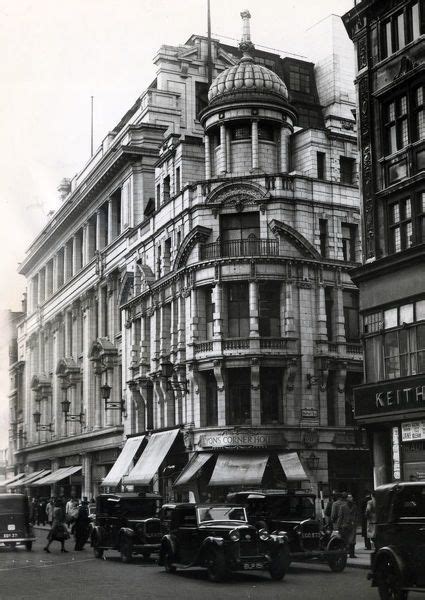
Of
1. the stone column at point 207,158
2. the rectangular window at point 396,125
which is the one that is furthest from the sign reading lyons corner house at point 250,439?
the rectangular window at point 396,125

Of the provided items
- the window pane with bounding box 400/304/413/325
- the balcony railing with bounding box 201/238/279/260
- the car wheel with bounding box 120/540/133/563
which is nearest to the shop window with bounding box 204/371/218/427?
the balcony railing with bounding box 201/238/279/260

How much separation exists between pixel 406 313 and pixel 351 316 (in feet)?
52.1

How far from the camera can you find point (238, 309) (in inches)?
1810

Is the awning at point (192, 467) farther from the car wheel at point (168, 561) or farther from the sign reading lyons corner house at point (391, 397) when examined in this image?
the car wheel at point (168, 561)

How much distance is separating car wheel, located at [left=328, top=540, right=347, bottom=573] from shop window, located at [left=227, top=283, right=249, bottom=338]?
816 inches

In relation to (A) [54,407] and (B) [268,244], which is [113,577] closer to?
(B) [268,244]

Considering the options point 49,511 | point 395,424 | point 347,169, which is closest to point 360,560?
point 395,424

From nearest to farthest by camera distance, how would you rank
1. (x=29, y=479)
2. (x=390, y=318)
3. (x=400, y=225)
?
(x=390, y=318) → (x=400, y=225) → (x=29, y=479)

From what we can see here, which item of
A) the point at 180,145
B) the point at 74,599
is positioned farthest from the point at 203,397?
the point at 74,599

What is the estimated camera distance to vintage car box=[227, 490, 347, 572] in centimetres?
2536

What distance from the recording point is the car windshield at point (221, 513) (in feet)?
82.5

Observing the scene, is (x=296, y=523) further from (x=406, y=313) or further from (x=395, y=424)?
(x=406, y=313)

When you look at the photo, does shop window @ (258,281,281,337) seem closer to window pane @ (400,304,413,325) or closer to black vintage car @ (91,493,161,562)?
window pane @ (400,304,413,325)

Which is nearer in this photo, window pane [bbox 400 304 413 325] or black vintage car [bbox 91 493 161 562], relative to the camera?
black vintage car [bbox 91 493 161 562]
